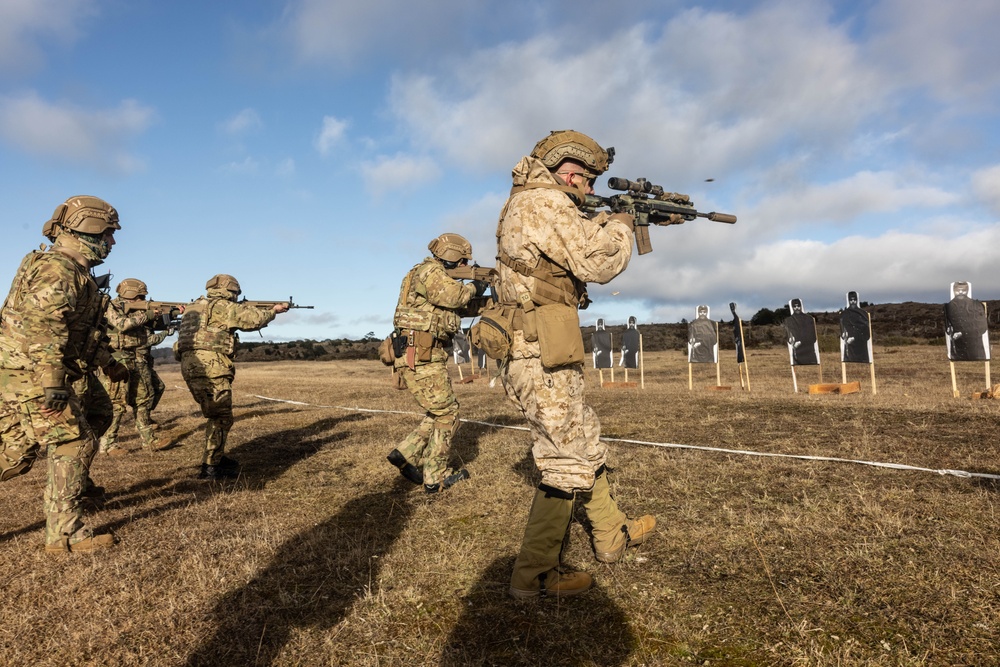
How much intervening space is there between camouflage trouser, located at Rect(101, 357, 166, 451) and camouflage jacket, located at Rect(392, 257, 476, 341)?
6276 millimetres

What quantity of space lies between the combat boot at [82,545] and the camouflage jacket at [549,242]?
3.95 meters

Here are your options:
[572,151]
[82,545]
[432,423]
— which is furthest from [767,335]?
[82,545]

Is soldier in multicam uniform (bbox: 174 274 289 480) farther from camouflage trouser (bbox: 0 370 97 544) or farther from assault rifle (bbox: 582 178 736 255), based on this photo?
assault rifle (bbox: 582 178 736 255)

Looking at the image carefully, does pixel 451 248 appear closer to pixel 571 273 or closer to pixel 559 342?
pixel 571 273

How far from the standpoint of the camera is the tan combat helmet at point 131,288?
11781 mm

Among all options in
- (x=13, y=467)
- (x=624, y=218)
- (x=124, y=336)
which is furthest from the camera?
(x=124, y=336)

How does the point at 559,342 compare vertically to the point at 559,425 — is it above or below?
above

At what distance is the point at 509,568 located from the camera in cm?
433

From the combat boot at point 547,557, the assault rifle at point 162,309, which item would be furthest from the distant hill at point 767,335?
the combat boot at point 547,557

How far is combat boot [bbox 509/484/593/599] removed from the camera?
12.5ft

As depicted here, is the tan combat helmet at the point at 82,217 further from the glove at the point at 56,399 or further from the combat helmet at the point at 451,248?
the combat helmet at the point at 451,248

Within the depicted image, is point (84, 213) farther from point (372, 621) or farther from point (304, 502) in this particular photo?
point (372, 621)

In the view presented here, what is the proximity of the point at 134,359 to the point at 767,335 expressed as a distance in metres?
38.3

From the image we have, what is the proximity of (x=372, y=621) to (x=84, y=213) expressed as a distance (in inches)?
181
